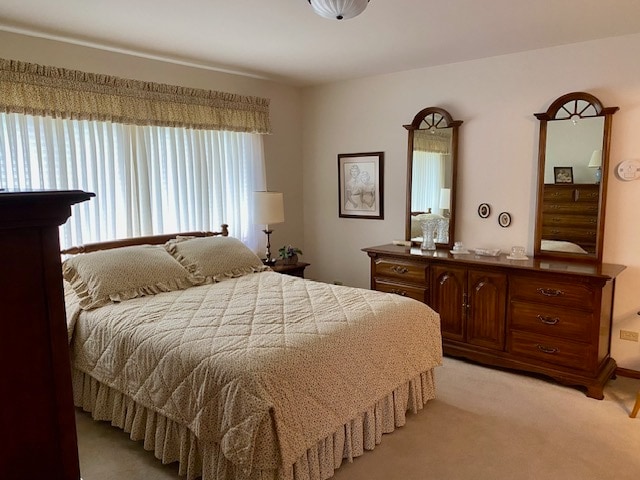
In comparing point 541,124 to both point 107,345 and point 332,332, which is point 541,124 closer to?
point 332,332

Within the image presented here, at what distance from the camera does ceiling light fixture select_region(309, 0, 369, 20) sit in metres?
2.10

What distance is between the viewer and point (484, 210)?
13.0ft

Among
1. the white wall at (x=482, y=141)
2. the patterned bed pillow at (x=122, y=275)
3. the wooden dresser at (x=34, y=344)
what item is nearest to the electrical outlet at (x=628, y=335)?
the white wall at (x=482, y=141)

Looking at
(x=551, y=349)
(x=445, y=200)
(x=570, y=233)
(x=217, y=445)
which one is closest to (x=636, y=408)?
Result: (x=551, y=349)

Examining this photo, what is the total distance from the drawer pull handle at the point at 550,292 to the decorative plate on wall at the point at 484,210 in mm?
894

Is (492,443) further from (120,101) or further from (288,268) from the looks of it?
(120,101)

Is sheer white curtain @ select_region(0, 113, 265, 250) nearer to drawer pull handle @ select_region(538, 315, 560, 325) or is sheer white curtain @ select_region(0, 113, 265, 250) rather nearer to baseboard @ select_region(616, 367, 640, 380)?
drawer pull handle @ select_region(538, 315, 560, 325)

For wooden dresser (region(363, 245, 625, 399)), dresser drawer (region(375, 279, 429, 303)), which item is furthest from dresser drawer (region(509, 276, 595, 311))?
dresser drawer (region(375, 279, 429, 303))

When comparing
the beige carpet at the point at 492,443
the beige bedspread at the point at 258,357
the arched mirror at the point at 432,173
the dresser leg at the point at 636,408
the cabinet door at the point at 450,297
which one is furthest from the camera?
the arched mirror at the point at 432,173

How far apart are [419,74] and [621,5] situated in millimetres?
1769

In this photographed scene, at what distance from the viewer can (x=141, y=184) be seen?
3.78 meters

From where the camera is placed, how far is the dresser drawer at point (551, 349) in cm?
313

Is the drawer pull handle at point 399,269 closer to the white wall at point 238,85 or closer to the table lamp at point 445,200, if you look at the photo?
the table lamp at point 445,200

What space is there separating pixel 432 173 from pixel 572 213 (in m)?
1.21
